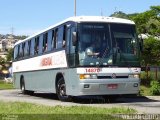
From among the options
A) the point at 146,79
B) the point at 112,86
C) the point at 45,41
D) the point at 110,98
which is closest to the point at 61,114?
the point at 112,86

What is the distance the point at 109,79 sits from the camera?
733 inches

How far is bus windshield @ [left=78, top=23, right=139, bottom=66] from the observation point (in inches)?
727

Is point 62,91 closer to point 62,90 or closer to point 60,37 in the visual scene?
point 62,90

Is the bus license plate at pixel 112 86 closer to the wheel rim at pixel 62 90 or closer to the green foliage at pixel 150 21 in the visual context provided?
the wheel rim at pixel 62 90

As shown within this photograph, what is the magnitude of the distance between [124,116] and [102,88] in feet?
22.4

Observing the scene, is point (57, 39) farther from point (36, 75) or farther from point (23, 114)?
point (23, 114)

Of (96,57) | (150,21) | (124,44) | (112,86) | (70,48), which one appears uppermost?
(150,21)

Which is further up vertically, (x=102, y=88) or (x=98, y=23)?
(x=98, y=23)

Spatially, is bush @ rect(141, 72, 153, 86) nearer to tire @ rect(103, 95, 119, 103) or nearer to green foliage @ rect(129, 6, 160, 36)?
green foliage @ rect(129, 6, 160, 36)

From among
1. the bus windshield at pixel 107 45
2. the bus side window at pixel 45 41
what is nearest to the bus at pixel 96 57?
the bus windshield at pixel 107 45

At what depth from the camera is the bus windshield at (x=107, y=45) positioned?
1847 centimetres

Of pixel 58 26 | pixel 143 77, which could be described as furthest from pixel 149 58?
pixel 58 26

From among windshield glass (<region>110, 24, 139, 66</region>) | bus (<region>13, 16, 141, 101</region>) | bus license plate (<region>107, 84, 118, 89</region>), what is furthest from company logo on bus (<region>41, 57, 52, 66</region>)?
bus license plate (<region>107, 84, 118, 89</region>)

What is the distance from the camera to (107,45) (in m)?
18.8
